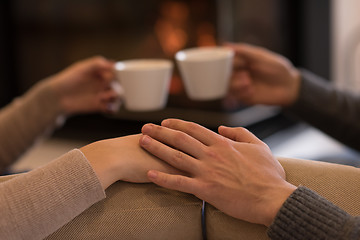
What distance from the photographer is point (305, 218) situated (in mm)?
555

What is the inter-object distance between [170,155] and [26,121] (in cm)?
69

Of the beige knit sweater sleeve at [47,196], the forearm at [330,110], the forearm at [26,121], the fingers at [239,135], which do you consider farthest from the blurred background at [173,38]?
the beige knit sweater sleeve at [47,196]

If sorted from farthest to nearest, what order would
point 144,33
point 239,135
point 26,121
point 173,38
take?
point 144,33, point 173,38, point 26,121, point 239,135

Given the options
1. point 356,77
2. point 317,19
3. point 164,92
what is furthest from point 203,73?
point 356,77

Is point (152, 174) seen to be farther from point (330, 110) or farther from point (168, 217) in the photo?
point (330, 110)

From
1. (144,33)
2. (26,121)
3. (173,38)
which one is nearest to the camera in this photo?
(26,121)

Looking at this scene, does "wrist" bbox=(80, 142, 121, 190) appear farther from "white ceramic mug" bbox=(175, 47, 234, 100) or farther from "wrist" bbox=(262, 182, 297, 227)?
"white ceramic mug" bbox=(175, 47, 234, 100)

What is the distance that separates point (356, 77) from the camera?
2.63 m

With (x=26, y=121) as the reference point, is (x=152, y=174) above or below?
above

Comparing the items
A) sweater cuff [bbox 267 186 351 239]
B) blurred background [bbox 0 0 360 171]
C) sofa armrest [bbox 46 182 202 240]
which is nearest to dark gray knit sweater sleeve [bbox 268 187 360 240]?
sweater cuff [bbox 267 186 351 239]

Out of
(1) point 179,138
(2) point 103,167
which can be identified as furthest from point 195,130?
(2) point 103,167

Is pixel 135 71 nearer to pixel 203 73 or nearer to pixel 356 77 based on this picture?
pixel 203 73

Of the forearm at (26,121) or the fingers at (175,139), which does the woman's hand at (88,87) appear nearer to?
the forearm at (26,121)

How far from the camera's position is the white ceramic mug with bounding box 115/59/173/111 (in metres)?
0.98
